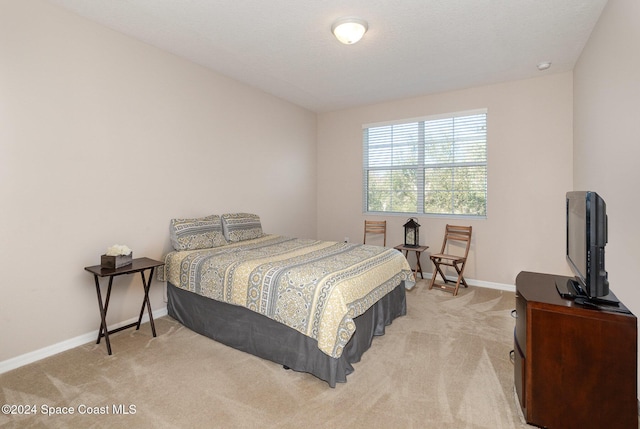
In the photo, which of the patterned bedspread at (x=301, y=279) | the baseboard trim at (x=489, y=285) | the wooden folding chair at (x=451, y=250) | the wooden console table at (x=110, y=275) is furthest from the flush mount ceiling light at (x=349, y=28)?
the baseboard trim at (x=489, y=285)

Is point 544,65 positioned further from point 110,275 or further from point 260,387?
point 110,275

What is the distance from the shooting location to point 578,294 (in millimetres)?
1723

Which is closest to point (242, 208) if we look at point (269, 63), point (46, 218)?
point (269, 63)

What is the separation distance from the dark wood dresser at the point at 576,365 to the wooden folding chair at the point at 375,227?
3357 millimetres

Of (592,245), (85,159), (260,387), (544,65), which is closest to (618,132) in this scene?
(592,245)

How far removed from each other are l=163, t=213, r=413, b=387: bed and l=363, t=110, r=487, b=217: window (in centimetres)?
184

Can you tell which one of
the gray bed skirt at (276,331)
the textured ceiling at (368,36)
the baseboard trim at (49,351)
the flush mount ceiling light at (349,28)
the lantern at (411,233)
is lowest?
the baseboard trim at (49,351)

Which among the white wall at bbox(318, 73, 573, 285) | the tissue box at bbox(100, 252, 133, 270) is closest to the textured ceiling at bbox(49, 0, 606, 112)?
the white wall at bbox(318, 73, 573, 285)

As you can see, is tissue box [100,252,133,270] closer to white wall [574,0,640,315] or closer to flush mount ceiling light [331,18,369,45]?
flush mount ceiling light [331,18,369,45]

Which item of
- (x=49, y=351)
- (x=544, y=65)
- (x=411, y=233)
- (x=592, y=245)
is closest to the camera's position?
(x=592, y=245)

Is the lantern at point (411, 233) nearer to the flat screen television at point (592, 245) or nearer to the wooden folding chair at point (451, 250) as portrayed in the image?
the wooden folding chair at point (451, 250)

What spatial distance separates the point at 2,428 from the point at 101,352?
85 cm

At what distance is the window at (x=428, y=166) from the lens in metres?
4.44

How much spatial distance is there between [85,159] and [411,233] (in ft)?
13.1
